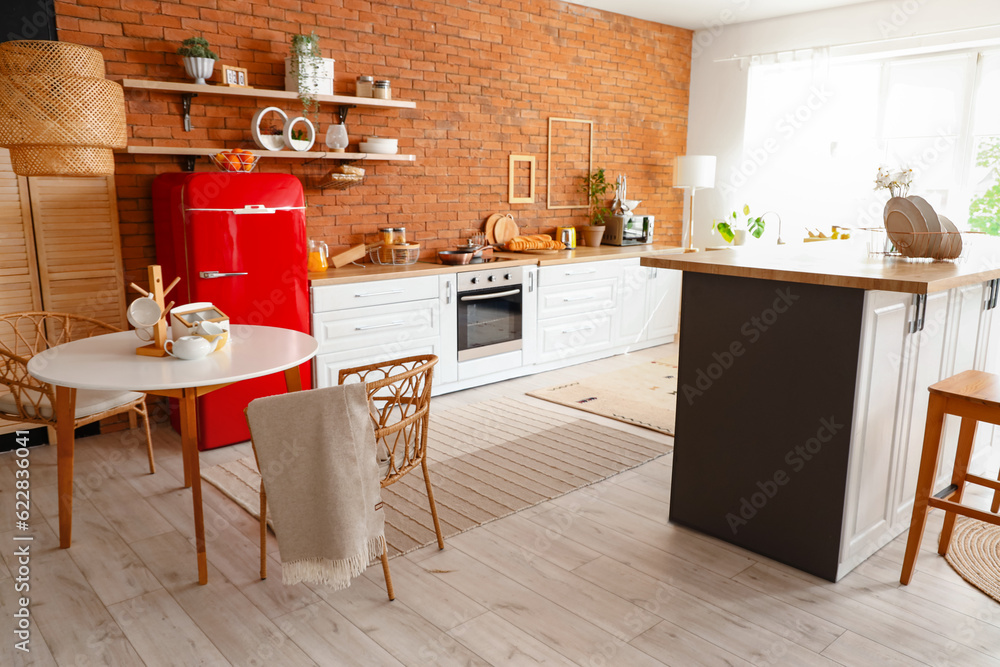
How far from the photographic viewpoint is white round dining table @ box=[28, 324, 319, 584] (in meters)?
2.25

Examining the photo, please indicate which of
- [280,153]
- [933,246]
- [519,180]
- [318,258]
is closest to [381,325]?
[318,258]

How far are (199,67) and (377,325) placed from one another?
1692 mm

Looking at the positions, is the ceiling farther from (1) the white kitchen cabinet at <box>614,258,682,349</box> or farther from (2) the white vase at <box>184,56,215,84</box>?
(2) the white vase at <box>184,56,215,84</box>

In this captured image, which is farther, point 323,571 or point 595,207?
point 595,207

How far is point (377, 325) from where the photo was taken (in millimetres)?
4215

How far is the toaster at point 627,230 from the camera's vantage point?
6.05 meters

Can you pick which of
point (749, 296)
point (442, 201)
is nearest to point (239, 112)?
point (442, 201)

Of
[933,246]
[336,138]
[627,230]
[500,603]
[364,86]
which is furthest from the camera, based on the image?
[627,230]

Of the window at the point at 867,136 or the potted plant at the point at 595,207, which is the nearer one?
the window at the point at 867,136

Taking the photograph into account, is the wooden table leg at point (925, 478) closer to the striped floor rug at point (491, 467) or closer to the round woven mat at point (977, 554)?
the round woven mat at point (977, 554)

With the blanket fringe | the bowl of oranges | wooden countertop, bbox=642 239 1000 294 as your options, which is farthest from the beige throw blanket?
the bowl of oranges

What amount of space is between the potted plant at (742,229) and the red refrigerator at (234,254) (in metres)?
3.88

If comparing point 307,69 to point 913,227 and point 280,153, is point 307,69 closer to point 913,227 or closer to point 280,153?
point 280,153

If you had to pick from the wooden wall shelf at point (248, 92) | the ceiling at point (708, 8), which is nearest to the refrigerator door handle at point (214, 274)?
the wooden wall shelf at point (248, 92)
